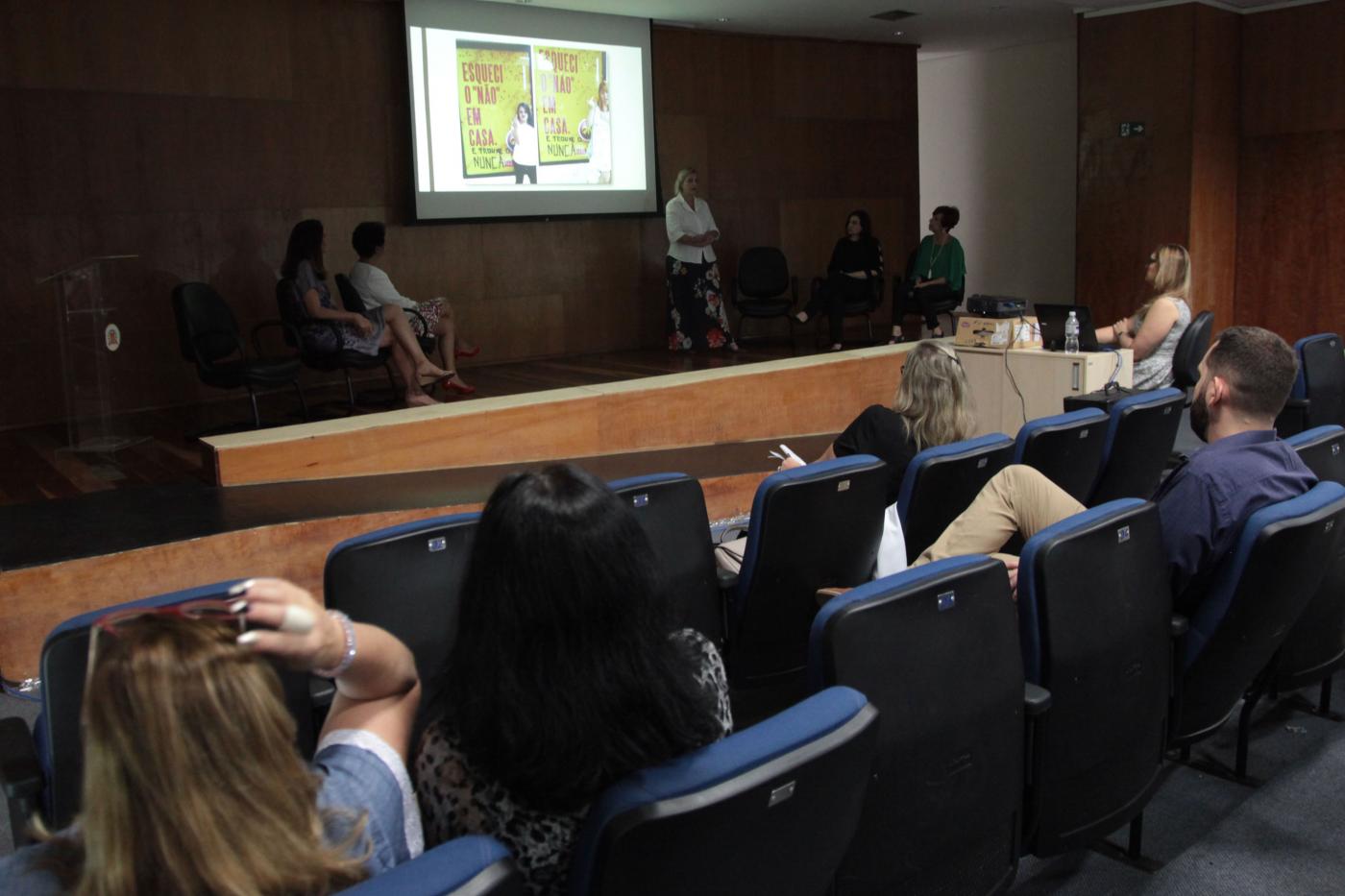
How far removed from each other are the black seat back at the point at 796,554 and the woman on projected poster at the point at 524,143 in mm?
6548

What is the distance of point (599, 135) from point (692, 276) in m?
1.39

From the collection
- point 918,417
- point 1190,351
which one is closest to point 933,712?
point 918,417

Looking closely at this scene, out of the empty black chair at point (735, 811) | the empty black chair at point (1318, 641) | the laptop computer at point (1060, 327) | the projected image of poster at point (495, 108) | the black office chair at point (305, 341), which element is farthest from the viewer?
the projected image of poster at point (495, 108)

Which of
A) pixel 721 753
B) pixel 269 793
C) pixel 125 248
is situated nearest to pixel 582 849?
pixel 721 753

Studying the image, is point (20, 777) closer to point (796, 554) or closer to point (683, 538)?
point (683, 538)

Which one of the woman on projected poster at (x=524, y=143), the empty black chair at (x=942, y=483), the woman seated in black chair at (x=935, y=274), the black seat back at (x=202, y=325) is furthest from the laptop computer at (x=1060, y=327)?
the woman on projected poster at (x=524, y=143)

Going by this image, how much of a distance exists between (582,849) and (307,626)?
0.39 metres

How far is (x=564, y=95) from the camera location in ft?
29.5

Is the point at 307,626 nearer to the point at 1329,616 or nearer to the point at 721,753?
the point at 721,753

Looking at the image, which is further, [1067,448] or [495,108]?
[495,108]

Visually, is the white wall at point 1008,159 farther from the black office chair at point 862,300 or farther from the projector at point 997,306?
the projector at point 997,306

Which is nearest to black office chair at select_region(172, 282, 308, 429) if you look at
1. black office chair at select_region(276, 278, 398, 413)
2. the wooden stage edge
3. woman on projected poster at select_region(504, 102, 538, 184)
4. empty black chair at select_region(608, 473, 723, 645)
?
black office chair at select_region(276, 278, 398, 413)

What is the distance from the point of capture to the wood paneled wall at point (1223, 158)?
9.65 meters

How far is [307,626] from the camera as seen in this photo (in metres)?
1.08
